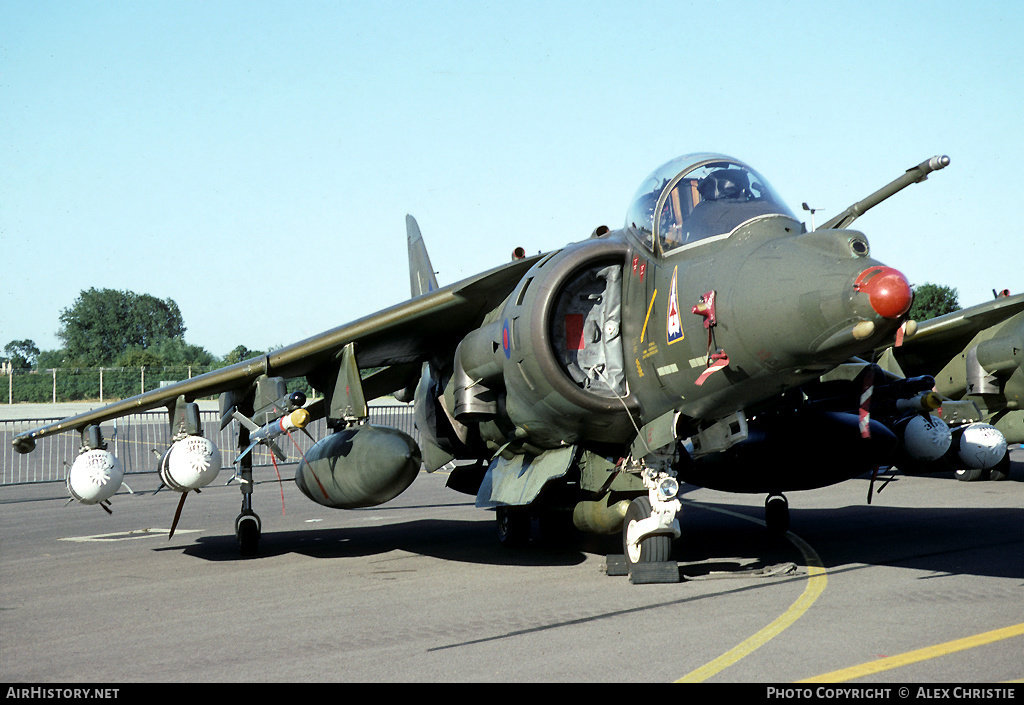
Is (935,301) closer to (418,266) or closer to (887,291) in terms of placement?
(418,266)

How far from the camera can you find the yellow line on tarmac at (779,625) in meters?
5.31

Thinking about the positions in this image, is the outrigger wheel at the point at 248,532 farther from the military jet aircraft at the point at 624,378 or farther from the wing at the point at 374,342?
the wing at the point at 374,342

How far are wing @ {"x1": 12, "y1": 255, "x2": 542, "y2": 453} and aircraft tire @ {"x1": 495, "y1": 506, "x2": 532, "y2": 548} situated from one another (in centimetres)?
223

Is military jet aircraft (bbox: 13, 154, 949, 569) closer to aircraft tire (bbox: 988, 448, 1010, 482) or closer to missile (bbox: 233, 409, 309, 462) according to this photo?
missile (bbox: 233, 409, 309, 462)

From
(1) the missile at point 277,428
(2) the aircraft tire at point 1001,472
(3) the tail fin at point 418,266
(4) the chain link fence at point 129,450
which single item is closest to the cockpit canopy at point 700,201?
(1) the missile at point 277,428

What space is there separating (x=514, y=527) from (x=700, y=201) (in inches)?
210

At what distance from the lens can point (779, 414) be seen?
9.88m

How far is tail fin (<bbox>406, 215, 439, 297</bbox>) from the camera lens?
14.4 m

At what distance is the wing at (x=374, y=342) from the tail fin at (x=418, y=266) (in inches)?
115

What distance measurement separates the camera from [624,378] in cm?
849
